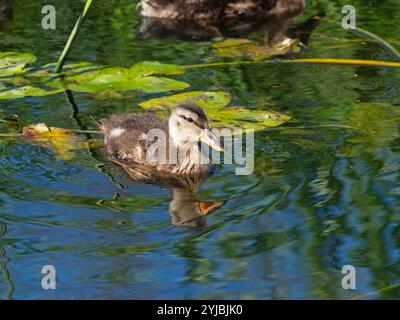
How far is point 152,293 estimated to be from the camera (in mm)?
4297

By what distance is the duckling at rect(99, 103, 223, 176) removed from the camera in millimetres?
6078

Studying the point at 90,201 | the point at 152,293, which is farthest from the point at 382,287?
the point at 90,201

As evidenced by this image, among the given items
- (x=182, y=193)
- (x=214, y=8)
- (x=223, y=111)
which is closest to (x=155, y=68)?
(x=223, y=111)

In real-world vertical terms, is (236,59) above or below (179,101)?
above

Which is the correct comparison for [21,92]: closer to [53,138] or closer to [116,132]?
[53,138]

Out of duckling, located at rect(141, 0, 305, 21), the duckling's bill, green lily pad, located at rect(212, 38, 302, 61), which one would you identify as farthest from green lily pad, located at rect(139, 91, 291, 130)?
duckling, located at rect(141, 0, 305, 21)

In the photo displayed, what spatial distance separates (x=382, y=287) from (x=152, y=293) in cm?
97

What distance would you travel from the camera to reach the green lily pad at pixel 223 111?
A: 6.33 meters

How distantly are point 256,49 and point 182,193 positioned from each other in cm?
260

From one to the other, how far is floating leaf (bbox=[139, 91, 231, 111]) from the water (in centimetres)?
15

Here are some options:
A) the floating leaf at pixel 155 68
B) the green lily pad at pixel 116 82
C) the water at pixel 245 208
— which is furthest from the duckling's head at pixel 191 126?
the floating leaf at pixel 155 68

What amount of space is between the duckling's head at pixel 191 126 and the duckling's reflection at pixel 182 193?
231mm
